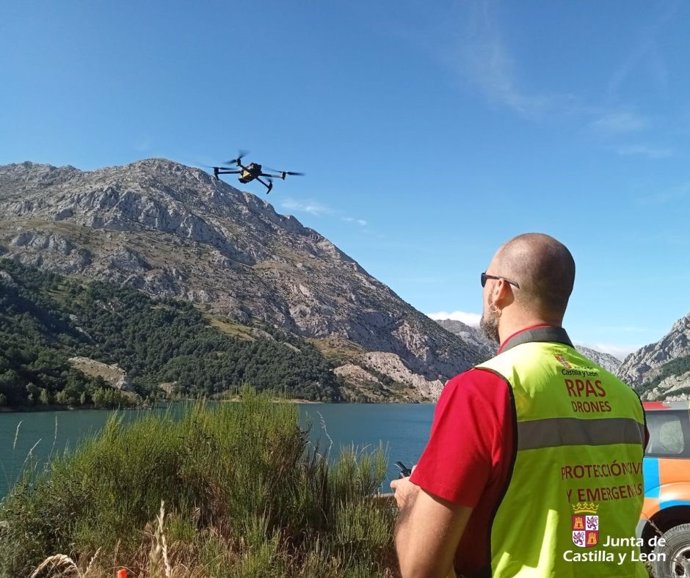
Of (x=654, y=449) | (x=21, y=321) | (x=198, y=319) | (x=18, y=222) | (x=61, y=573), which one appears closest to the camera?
(x=61, y=573)

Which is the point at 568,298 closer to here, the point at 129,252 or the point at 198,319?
the point at 198,319

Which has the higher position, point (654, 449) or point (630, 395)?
point (630, 395)

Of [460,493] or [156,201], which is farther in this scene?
[156,201]

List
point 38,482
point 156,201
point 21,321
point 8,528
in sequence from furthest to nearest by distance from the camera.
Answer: point 156,201 < point 21,321 < point 38,482 < point 8,528

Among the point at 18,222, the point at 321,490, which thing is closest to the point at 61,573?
the point at 321,490

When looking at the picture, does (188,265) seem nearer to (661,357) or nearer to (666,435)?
(661,357)

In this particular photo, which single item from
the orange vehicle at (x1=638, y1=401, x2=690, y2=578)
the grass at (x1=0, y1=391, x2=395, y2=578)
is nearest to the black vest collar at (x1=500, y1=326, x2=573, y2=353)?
the grass at (x1=0, y1=391, x2=395, y2=578)

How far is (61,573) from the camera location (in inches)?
139

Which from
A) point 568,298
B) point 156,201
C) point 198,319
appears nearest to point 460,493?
point 568,298

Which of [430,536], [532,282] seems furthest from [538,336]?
[430,536]

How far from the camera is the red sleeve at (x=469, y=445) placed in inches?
52.2

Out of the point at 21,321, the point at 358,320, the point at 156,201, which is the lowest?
the point at 21,321

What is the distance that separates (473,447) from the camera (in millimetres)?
1331

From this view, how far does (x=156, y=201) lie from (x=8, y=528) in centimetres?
18504
